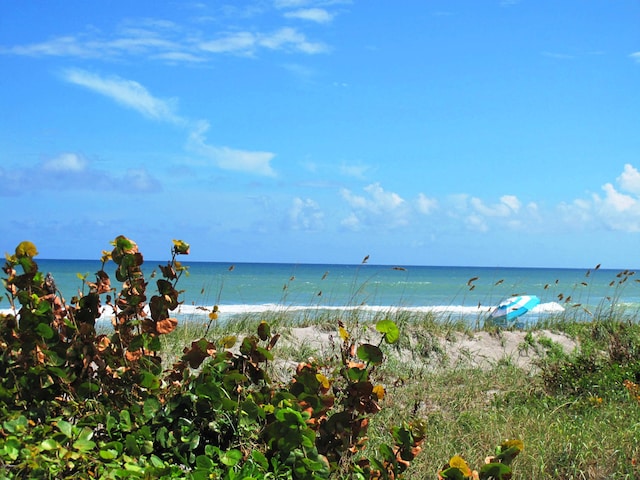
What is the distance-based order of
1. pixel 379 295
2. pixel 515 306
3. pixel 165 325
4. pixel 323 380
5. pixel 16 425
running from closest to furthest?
pixel 16 425 < pixel 323 380 < pixel 165 325 < pixel 515 306 < pixel 379 295

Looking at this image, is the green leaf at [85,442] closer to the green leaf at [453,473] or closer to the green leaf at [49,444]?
the green leaf at [49,444]

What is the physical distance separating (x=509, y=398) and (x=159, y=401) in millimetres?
3710

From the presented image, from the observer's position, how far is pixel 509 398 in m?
5.54

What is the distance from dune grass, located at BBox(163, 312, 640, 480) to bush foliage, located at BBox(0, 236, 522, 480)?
1.39ft

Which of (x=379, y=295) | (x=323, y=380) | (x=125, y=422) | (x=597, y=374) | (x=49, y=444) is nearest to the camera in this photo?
(x=49, y=444)

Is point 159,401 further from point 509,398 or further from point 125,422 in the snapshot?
point 509,398

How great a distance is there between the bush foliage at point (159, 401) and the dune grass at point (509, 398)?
42cm

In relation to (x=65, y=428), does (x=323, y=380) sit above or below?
above

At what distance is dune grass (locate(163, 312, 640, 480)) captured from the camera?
374 centimetres

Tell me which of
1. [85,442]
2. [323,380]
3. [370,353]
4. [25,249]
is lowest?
[85,442]

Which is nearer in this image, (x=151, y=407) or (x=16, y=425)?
(x=16, y=425)

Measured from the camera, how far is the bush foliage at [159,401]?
238cm

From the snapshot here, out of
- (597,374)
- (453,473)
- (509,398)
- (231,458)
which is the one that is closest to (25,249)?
(231,458)

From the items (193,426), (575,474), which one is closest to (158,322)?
(193,426)
